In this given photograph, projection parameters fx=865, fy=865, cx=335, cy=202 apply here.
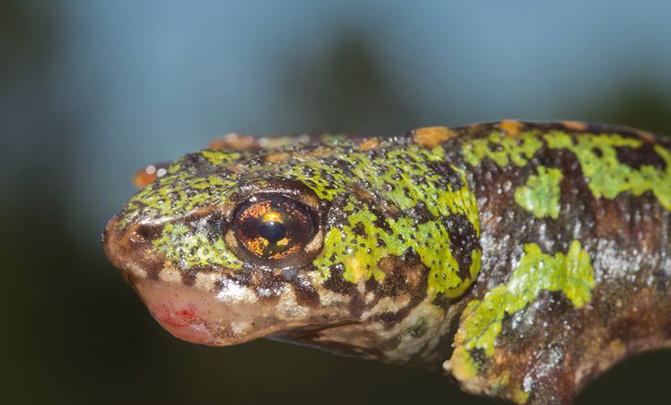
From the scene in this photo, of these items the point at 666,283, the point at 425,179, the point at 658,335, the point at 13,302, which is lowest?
the point at 13,302

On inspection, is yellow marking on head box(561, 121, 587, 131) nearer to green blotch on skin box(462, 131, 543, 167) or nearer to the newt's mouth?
green blotch on skin box(462, 131, 543, 167)

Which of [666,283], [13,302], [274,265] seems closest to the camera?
[274,265]

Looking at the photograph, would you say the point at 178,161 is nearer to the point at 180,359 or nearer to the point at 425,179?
the point at 425,179

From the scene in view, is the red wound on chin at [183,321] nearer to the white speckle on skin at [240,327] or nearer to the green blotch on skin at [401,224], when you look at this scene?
the white speckle on skin at [240,327]

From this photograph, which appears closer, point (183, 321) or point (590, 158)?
point (183, 321)

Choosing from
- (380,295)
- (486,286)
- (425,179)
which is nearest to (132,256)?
(380,295)

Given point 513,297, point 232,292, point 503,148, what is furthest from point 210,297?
point 503,148

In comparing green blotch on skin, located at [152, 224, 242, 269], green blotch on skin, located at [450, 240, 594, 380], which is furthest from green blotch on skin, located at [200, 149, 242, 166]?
green blotch on skin, located at [450, 240, 594, 380]

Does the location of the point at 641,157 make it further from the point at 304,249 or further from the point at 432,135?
the point at 304,249
